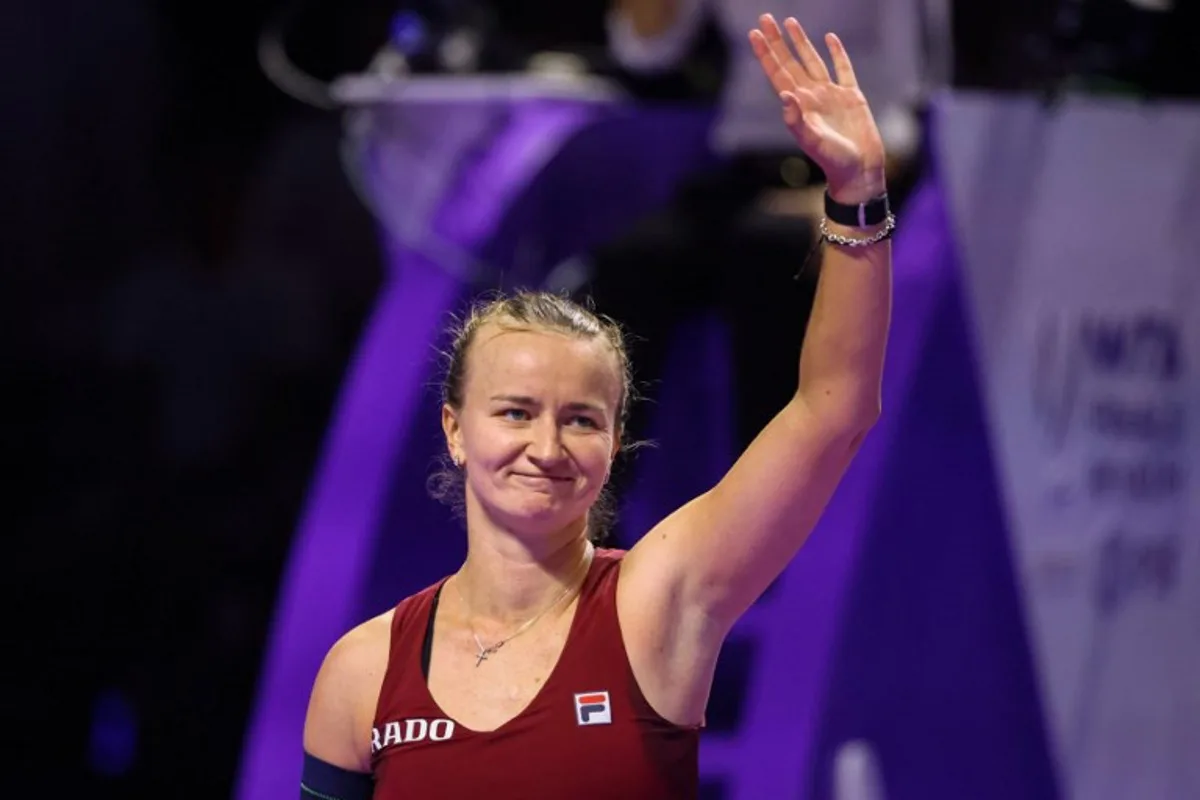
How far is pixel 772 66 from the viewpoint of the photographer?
5.57ft

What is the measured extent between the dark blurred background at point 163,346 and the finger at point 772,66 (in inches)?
120

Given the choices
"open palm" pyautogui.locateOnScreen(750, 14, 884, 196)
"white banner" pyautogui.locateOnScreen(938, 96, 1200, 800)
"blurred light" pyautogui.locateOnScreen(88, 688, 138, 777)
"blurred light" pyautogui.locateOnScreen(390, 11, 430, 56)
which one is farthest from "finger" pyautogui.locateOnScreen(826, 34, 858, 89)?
"blurred light" pyautogui.locateOnScreen(88, 688, 138, 777)

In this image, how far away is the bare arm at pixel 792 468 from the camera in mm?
1604

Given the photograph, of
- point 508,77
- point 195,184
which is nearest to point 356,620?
point 508,77

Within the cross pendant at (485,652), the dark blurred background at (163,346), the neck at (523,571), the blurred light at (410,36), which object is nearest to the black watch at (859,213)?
the neck at (523,571)

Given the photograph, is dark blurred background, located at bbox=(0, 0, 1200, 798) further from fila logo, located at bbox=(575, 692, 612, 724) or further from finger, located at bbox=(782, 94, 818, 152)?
fila logo, located at bbox=(575, 692, 612, 724)

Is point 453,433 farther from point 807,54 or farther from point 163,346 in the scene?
point 163,346

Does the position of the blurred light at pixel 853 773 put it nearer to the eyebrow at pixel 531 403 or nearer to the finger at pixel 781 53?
the eyebrow at pixel 531 403

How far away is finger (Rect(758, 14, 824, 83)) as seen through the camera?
169cm

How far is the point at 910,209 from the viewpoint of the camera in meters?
3.32

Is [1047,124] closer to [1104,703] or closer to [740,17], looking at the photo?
[740,17]

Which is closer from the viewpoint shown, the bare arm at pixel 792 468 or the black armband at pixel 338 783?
the bare arm at pixel 792 468

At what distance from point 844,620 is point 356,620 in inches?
34.7

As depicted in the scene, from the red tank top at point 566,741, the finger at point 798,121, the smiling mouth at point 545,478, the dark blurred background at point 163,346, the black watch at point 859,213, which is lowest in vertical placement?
the red tank top at point 566,741
